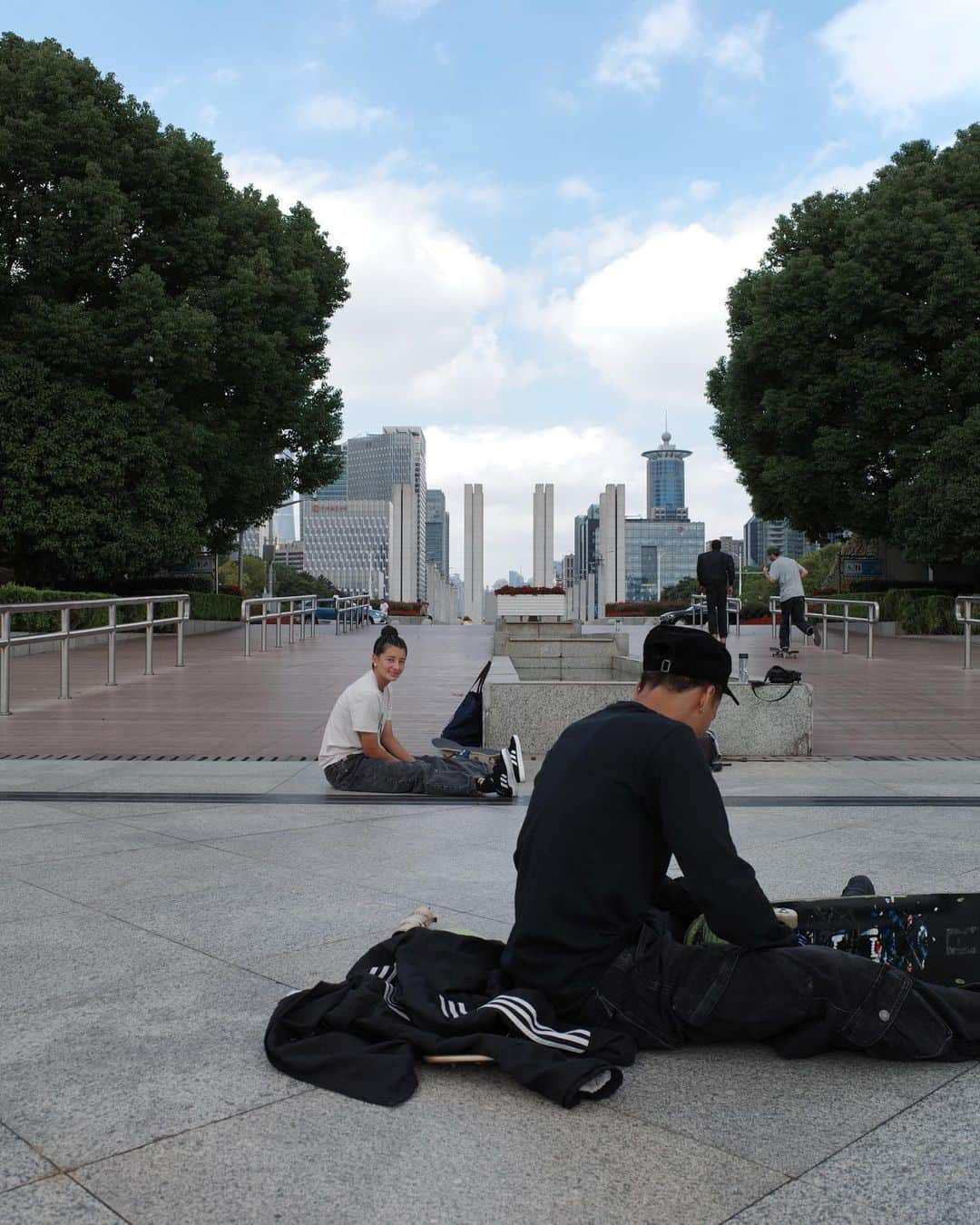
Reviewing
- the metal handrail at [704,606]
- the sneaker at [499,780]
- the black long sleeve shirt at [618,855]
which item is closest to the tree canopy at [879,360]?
the metal handrail at [704,606]

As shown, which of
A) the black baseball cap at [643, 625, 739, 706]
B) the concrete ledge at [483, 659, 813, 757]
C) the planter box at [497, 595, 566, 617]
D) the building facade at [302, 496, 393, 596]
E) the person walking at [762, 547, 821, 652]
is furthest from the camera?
the building facade at [302, 496, 393, 596]

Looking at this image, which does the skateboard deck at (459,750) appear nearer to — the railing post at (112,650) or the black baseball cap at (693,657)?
the black baseball cap at (693,657)

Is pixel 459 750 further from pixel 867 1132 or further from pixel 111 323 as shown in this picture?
pixel 111 323

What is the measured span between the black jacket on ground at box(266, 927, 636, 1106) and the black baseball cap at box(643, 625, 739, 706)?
0.93 meters

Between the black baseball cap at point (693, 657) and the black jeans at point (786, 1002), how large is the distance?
2.31 feet

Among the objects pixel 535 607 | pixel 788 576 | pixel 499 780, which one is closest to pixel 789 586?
pixel 788 576

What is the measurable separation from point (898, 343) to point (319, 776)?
24.5 meters

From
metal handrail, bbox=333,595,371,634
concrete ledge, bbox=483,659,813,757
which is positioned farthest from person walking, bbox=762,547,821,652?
metal handrail, bbox=333,595,371,634

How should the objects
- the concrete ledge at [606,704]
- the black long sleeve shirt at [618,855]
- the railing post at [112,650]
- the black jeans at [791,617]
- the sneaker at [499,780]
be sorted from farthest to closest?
1. the black jeans at [791,617]
2. the railing post at [112,650]
3. the concrete ledge at [606,704]
4. the sneaker at [499,780]
5. the black long sleeve shirt at [618,855]

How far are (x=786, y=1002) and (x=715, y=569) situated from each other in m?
16.3

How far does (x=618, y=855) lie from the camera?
296cm

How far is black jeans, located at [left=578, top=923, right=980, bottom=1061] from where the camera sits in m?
2.98

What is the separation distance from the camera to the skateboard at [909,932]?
323 centimetres

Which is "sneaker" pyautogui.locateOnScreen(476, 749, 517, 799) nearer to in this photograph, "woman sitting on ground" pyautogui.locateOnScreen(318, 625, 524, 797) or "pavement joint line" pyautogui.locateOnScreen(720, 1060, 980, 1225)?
"woman sitting on ground" pyautogui.locateOnScreen(318, 625, 524, 797)
